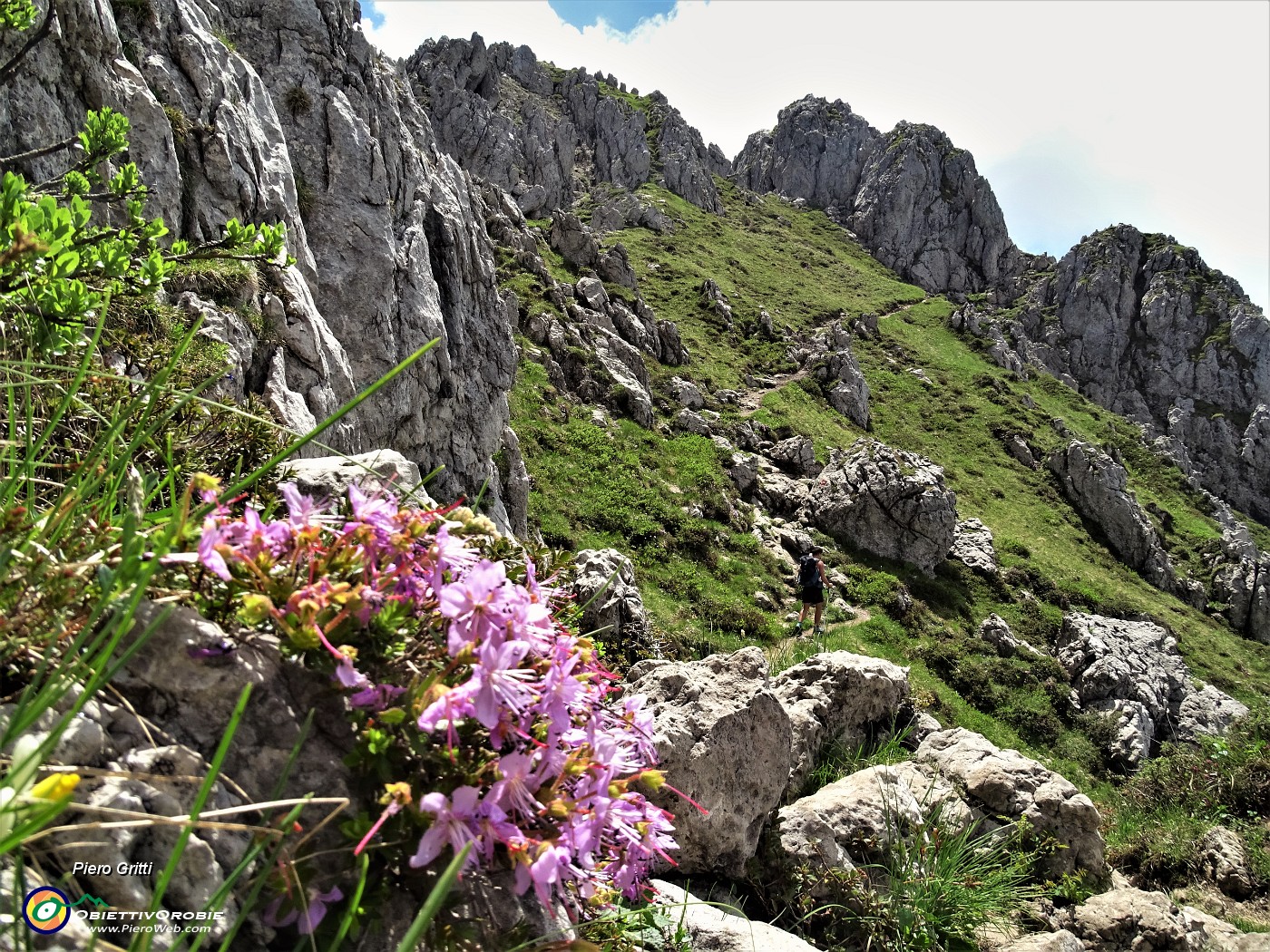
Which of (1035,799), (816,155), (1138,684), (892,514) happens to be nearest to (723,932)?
(1035,799)

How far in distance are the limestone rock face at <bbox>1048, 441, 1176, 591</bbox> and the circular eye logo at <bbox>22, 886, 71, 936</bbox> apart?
160 ft

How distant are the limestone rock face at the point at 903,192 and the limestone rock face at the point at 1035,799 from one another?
4139 inches

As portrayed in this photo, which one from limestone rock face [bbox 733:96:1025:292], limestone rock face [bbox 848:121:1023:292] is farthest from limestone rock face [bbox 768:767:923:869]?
limestone rock face [bbox 733:96:1025:292]

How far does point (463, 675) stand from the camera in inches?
56.4

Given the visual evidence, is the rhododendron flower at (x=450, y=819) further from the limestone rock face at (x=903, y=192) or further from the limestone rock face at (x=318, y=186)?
the limestone rock face at (x=903, y=192)

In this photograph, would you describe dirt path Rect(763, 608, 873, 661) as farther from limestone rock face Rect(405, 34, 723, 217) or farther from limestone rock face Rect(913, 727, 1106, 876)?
limestone rock face Rect(405, 34, 723, 217)

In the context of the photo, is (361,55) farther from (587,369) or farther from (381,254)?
(587,369)

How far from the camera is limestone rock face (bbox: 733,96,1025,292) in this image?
9956 cm

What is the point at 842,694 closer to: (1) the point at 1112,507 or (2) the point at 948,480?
(2) the point at 948,480

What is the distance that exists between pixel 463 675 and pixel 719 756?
3256 millimetres

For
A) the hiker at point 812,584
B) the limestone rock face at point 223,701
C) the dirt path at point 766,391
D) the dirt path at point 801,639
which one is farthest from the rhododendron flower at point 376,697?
the dirt path at point 766,391

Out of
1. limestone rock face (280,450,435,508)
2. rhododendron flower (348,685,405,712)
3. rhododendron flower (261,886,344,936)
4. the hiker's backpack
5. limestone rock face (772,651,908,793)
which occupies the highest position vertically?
the hiker's backpack

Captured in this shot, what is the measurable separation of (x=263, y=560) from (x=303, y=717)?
15.9 inches

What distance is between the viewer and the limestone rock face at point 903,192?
3920 inches
